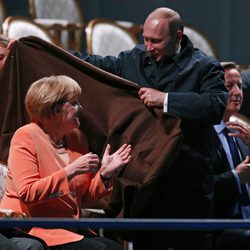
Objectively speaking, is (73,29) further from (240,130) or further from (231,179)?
(231,179)

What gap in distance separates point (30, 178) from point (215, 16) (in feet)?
18.5

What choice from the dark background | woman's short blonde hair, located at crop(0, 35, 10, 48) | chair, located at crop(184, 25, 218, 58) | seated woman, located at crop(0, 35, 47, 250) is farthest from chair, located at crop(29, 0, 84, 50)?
seated woman, located at crop(0, 35, 47, 250)

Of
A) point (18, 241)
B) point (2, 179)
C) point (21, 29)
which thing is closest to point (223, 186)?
point (2, 179)

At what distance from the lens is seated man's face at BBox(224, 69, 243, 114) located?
623 centimetres

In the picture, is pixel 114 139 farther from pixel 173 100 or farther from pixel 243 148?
pixel 243 148

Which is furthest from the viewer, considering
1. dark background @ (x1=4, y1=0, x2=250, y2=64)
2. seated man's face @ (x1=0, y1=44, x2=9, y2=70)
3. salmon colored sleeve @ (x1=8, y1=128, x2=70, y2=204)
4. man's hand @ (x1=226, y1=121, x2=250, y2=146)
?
dark background @ (x1=4, y1=0, x2=250, y2=64)

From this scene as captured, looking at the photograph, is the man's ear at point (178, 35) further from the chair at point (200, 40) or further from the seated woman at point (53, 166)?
the chair at point (200, 40)

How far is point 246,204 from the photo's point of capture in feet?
19.2

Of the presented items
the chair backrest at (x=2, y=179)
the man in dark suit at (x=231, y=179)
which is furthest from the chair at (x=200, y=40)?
the chair backrest at (x=2, y=179)

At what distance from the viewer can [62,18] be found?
10.0 metres

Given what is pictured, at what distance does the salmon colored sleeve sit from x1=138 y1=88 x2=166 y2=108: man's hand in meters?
0.68

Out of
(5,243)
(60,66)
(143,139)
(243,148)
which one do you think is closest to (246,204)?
(243,148)

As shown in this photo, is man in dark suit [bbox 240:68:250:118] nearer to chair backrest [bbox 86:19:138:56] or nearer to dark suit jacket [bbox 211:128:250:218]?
dark suit jacket [bbox 211:128:250:218]

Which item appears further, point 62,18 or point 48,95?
point 62,18
